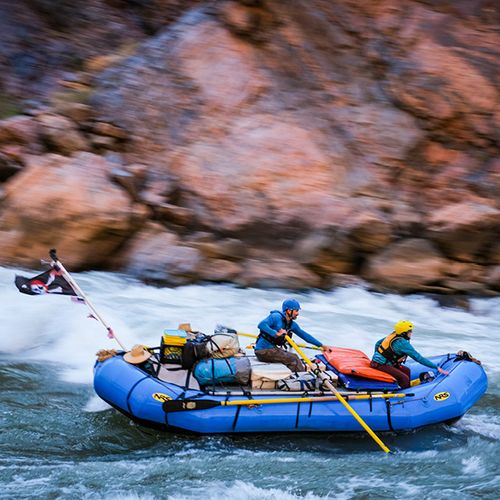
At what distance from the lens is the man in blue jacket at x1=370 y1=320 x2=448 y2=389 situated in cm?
835

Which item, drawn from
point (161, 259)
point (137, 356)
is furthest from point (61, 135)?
point (137, 356)

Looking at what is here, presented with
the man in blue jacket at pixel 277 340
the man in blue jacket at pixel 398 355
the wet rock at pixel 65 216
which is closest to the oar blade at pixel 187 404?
the man in blue jacket at pixel 277 340

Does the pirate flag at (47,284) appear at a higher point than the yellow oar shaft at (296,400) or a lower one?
higher

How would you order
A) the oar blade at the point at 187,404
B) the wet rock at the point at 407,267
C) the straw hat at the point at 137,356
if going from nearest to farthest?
the oar blade at the point at 187,404 → the straw hat at the point at 137,356 → the wet rock at the point at 407,267

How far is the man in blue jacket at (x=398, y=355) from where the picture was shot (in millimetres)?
8352

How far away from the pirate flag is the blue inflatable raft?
1.23 meters

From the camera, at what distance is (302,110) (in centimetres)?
1694

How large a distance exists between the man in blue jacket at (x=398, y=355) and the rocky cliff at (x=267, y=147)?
6206 millimetres

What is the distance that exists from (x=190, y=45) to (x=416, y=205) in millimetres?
7236

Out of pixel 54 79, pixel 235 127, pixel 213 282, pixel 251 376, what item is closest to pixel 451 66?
pixel 235 127

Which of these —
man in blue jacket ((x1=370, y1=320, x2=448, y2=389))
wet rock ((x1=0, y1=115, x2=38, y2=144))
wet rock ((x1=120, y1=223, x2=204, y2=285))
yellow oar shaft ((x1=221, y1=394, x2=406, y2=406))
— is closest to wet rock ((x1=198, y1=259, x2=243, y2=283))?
wet rock ((x1=120, y1=223, x2=204, y2=285))

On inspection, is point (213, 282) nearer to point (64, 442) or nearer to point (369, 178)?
point (369, 178)

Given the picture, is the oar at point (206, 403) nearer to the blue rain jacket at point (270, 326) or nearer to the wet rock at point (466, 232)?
the blue rain jacket at point (270, 326)

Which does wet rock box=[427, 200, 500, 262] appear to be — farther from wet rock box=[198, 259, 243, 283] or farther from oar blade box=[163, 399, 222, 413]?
oar blade box=[163, 399, 222, 413]
